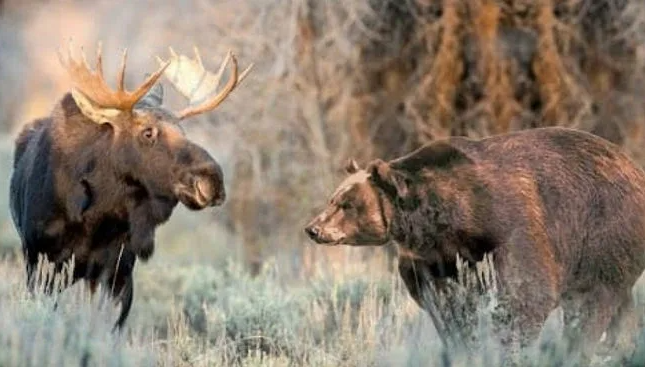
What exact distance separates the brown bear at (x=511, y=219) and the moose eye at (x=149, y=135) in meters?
1.52

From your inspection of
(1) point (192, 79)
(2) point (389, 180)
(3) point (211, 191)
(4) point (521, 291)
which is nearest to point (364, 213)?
(2) point (389, 180)

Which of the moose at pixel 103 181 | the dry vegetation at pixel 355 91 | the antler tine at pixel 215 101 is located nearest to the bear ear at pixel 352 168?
the moose at pixel 103 181

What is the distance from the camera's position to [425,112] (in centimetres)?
1875

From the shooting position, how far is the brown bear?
9492mm

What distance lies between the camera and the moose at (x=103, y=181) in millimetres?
10727

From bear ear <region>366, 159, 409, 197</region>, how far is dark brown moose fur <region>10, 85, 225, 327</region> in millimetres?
1467

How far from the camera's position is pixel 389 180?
9625 millimetres

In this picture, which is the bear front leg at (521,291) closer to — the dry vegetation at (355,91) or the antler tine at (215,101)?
the antler tine at (215,101)

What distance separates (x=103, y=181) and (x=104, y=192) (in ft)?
0.23

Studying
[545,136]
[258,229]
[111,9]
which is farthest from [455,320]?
[111,9]

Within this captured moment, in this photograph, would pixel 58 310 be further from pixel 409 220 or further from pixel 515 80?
pixel 515 80

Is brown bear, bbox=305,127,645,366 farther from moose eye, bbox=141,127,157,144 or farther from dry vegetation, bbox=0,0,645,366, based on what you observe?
dry vegetation, bbox=0,0,645,366

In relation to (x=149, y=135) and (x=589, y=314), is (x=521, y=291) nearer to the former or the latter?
(x=589, y=314)

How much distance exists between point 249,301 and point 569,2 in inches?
284
